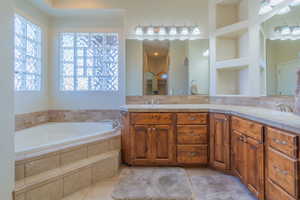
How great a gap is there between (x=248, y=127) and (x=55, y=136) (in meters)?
2.62

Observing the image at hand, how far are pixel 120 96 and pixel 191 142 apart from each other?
1560 millimetres

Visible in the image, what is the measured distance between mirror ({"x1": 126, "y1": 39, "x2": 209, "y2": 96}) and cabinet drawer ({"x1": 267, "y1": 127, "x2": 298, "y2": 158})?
172cm

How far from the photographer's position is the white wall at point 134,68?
3.11m

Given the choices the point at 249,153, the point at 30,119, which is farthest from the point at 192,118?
the point at 30,119

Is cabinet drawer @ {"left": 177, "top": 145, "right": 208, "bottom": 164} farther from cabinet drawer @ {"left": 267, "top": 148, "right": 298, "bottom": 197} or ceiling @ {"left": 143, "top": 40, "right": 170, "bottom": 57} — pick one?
ceiling @ {"left": 143, "top": 40, "right": 170, "bottom": 57}

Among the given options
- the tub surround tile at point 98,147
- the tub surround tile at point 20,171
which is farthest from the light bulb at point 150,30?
the tub surround tile at point 20,171

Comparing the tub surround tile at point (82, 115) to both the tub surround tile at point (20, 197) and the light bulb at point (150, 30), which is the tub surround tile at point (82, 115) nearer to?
the light bulb at point (150, 30)

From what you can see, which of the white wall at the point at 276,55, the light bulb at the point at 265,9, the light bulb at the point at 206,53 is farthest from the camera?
the light bulb at the point at 206,53

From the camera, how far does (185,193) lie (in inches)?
72.6

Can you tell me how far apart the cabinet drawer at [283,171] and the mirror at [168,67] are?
1.78 metres

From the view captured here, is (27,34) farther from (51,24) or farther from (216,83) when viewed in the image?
(216,83)

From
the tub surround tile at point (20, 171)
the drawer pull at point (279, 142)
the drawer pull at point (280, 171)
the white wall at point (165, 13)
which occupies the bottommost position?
the tub surround tile at point (20, 171)

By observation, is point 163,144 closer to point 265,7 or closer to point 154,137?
point 154,137

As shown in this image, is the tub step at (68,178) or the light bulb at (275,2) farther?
the light bulb at (275,2)
